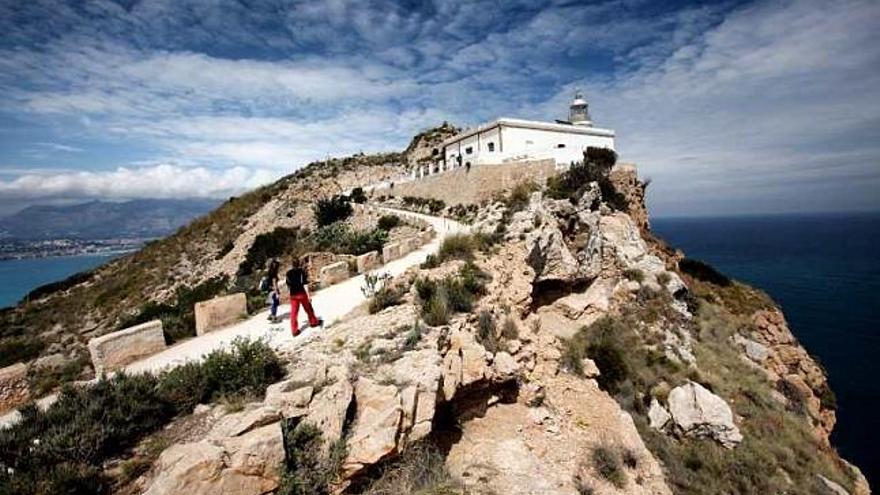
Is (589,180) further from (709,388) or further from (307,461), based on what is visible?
(307,461)

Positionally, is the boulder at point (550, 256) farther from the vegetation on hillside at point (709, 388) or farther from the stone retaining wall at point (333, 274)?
the stone retaining wall at point (333, 274)

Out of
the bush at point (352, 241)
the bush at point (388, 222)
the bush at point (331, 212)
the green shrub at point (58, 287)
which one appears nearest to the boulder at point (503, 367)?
the bush at point (352, 241)

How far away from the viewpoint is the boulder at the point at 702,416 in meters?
11.5

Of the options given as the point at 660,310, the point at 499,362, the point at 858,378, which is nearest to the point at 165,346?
the point at 499,362

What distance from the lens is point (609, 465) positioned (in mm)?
7703

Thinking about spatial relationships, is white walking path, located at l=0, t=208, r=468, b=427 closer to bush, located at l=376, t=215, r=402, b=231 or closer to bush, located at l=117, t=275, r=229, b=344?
bush, located at l=117, t=275, r=229, b=344

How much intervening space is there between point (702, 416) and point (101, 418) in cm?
1381

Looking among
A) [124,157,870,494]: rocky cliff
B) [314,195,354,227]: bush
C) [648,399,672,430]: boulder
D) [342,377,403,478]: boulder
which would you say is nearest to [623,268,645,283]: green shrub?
[124,157,870,494]: rocky cliff

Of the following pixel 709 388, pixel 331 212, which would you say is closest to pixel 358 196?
pixel 331 212

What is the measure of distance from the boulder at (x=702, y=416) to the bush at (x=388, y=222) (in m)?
15.0

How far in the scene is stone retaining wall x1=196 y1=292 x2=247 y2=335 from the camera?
392 inches

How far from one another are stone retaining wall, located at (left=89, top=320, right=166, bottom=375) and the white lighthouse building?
59.5 ft

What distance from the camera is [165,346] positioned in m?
9.07

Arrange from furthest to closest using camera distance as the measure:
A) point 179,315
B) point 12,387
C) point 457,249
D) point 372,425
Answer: point 179,315
point 457,249
point 12,387
point 372,425
